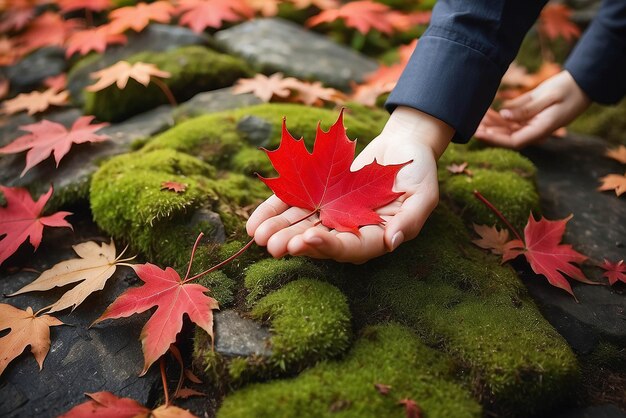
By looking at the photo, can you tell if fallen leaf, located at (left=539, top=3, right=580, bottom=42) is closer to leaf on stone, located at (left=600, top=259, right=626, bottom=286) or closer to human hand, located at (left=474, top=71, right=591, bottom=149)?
human hand, located at (left=474, top=71, right=591, bottom=149)

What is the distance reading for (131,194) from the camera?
1675mm

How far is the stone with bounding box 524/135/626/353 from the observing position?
151 centimetres

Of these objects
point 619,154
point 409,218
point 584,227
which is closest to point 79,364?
point 409,218

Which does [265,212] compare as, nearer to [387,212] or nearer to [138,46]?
[387,212]

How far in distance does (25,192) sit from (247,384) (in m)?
1.24

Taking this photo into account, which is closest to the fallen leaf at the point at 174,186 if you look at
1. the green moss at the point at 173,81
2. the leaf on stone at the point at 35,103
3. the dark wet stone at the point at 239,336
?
the dark wet stone at the point at 239,336

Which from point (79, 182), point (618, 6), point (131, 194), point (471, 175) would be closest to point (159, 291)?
point (131, 194)

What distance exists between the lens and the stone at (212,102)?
2.44m

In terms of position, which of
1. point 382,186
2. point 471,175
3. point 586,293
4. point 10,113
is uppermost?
point 382,186

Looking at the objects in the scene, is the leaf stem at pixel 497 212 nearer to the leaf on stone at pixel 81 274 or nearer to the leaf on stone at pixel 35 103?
the leaf on stone at pixel 81 274

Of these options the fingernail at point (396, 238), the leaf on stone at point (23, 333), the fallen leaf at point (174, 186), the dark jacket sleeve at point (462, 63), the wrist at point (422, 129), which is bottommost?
the leaf on stone at point (23, 333)

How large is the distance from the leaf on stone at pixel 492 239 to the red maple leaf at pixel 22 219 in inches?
61.8

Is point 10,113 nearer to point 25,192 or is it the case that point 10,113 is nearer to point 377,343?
point 25,192

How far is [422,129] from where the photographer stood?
1688 mm
